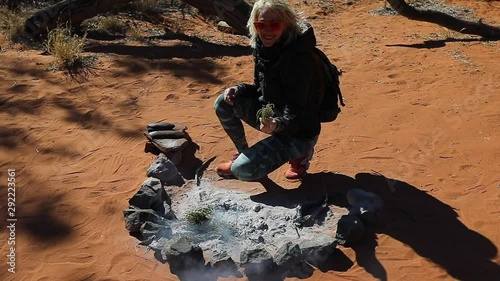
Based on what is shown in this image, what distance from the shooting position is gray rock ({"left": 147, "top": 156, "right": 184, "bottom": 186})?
424 cm

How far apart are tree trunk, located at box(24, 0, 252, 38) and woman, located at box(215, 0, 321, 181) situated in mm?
3691

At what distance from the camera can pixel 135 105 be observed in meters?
5.59

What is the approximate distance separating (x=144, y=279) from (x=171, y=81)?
10.5ft

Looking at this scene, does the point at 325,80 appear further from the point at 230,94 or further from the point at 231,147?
the point at 231,147

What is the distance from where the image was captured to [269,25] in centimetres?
360

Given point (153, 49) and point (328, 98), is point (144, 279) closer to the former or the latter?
point (328, 98)

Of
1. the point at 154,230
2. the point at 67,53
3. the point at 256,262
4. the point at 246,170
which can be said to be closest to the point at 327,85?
the point at 246,170

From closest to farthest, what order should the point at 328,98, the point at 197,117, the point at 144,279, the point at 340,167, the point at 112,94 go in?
the point at 144,279, the point at 328,98, the point at 340,167, the point at 197,117, the point at 112,94

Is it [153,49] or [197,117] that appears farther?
[153,49]

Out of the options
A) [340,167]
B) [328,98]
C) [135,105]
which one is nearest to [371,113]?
[340,167]

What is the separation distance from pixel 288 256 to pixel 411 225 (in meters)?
0.91

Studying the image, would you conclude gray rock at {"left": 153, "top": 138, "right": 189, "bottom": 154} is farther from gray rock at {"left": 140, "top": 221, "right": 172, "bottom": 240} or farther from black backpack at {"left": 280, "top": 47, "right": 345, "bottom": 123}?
black backpack at {"left": 280, "top": 47, "right": 345, "bottom": 123}

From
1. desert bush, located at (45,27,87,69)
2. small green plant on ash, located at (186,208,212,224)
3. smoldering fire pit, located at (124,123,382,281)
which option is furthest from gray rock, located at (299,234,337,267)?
desert bush, located at (45,27,87,69)

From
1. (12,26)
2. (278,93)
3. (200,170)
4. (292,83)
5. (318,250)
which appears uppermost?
(292,83)
